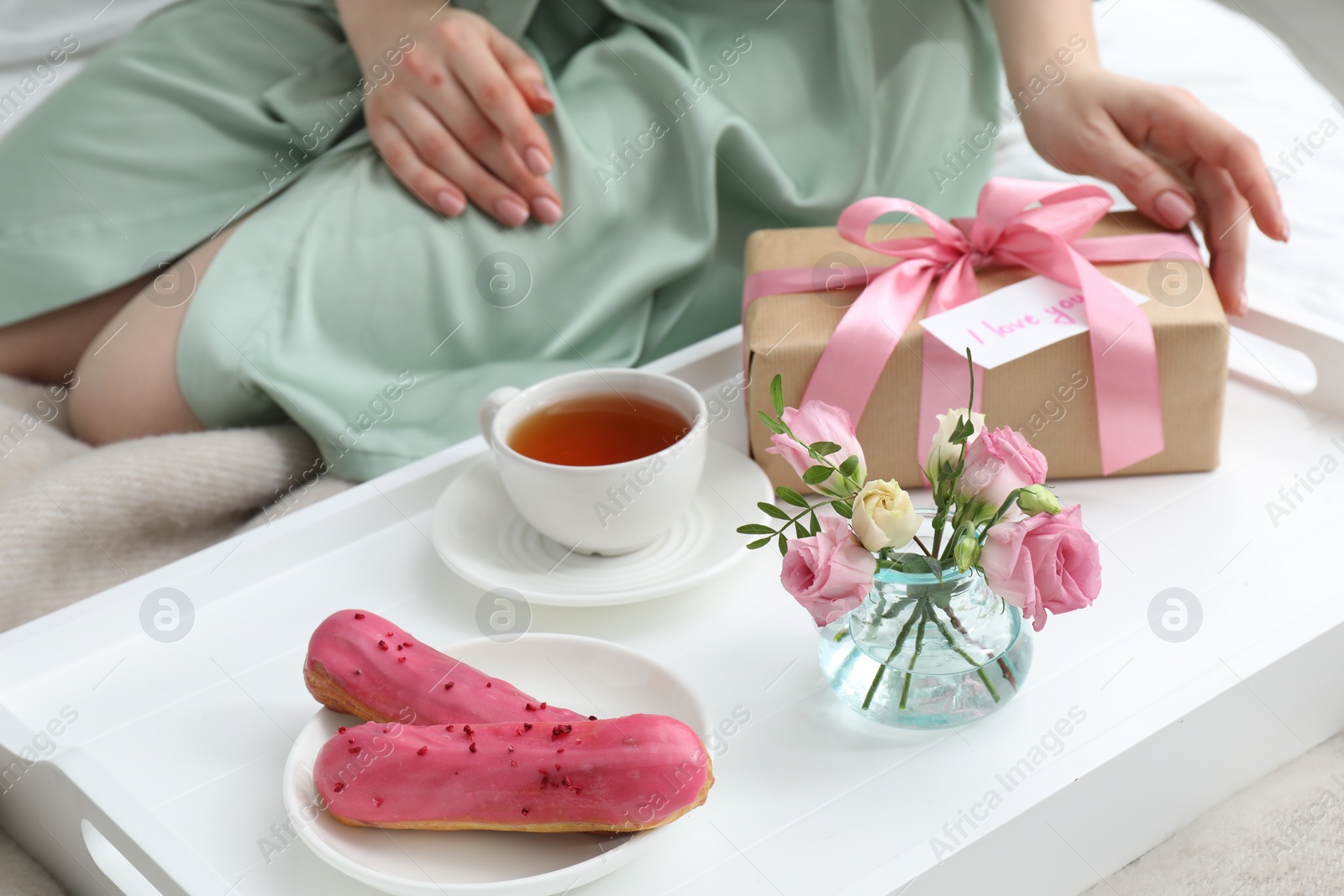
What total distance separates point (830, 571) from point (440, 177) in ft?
1.83

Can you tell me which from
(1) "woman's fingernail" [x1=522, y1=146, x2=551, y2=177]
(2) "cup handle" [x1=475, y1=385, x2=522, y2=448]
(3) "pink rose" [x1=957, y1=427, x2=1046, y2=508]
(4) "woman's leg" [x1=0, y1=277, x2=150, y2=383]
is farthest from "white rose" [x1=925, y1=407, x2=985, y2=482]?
(4) "woman's leg" [x1=0, y1=277, x2=150, y2=383]

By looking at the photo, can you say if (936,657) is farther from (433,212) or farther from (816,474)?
(433,212)

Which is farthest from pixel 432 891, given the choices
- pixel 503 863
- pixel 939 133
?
pixel 939 133

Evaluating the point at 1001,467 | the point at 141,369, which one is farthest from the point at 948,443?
the point at 141,369

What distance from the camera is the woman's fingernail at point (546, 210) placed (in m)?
0.94

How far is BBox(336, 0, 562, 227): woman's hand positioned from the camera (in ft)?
3.04

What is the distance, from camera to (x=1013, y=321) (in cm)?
73

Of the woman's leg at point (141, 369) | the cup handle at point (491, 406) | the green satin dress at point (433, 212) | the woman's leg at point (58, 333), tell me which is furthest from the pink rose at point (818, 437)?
the woman's leg at point (58, 333)

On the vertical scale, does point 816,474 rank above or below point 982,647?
above

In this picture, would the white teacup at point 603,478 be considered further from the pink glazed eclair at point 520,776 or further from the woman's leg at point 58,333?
the woman's leg at point 58,333

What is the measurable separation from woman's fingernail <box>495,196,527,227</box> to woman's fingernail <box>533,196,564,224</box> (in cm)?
1

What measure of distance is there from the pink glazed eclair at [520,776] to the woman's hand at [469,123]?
20.8 inches

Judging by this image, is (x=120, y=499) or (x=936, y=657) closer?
(x=936, y=657)

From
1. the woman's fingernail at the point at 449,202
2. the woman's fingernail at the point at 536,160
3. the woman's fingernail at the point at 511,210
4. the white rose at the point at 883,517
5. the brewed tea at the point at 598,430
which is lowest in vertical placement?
the brewed tea at the point at 598,430
